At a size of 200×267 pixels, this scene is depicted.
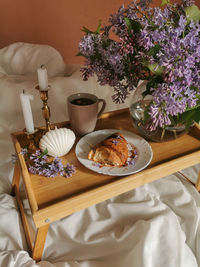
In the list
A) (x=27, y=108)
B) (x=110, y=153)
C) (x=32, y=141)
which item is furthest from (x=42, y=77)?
(x=110, y=153)

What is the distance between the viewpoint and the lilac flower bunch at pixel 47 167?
70 centimetres

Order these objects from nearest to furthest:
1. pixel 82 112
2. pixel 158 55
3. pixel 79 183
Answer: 1. pixel 158 55
2. pixel 79 183
3. pixel 82 112

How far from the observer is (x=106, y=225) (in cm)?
85

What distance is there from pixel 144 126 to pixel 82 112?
21 centimetres

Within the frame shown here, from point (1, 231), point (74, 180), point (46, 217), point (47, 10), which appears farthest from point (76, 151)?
point (47, 10)

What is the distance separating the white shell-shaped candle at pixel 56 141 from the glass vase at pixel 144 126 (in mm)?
231

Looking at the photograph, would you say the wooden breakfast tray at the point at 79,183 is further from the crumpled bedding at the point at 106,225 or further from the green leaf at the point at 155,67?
the green leaf at the point at 155,67

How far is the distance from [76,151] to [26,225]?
328mm

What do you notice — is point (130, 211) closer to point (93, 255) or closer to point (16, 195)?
point (93, 255)

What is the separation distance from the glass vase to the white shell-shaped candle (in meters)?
0.23

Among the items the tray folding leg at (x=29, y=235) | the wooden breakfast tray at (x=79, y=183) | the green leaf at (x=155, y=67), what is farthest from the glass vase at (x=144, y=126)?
the tray folding leg at (x=29, y=235)

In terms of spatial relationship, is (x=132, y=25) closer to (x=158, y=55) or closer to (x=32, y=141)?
(x=158, y=55)

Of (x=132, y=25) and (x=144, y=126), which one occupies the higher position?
(x=132, y=25)

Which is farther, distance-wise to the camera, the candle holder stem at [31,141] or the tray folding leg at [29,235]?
the candle holder stem at [31,141]
